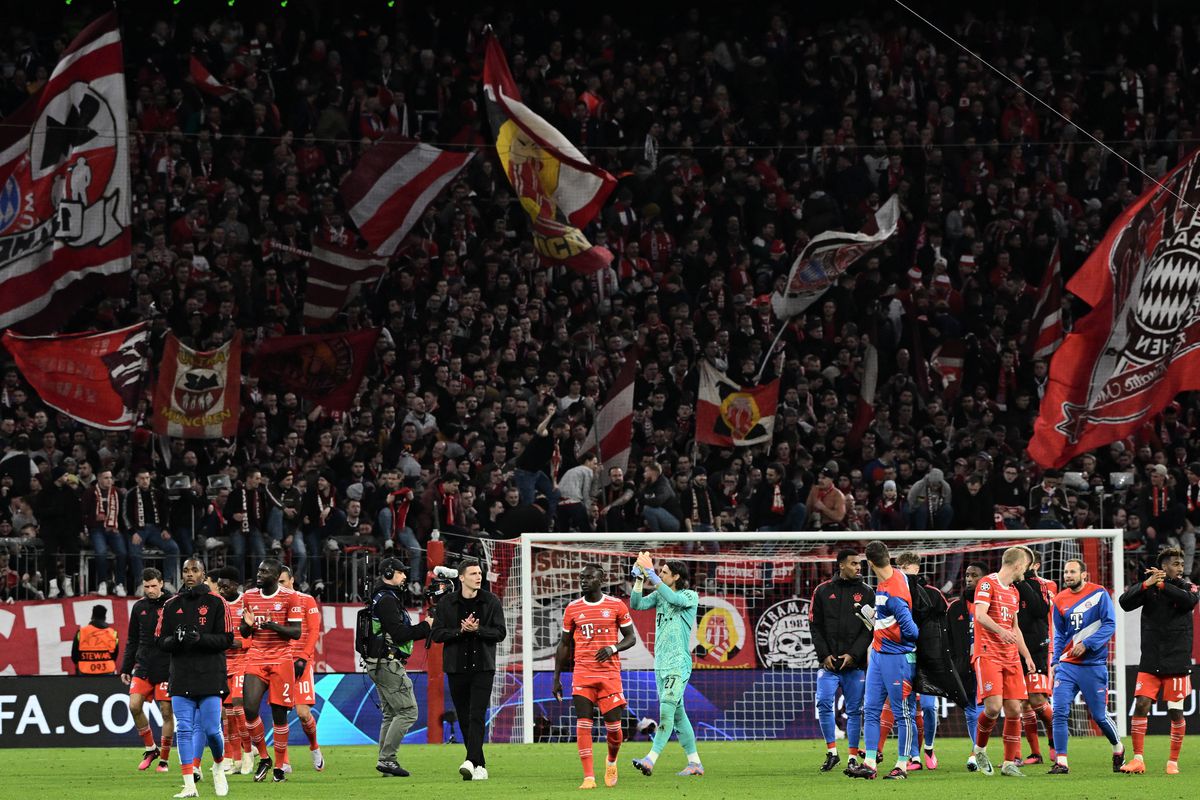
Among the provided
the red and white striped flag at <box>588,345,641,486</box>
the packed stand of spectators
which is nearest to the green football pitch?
the packed stand of spectators

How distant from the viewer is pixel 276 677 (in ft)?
58.4

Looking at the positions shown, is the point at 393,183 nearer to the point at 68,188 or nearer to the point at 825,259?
the point at 68,188

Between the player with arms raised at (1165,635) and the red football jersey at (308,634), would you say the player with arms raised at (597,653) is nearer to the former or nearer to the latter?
the red football jersey at (308,634)

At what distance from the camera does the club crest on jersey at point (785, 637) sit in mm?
23156

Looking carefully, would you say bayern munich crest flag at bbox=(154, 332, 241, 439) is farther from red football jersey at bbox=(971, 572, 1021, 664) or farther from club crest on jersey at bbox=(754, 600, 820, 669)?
red football jersey at bbox=(971, 572, 1021, 664)

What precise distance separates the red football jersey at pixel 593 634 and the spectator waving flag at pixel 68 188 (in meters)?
11.1

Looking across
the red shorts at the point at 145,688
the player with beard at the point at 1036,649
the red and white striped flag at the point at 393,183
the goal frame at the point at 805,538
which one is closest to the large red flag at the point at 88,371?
the red and white striped flag at the point at 393,183

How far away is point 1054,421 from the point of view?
22594 mm

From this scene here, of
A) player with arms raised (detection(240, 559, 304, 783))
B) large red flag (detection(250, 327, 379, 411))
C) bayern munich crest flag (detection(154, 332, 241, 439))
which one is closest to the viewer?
player with arms raised (detection(240, 559, 304, 783))

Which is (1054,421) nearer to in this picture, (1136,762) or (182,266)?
(1136,762)

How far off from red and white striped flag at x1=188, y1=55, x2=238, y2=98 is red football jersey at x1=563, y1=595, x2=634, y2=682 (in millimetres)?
18038

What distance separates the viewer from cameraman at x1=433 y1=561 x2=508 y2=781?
645 inches

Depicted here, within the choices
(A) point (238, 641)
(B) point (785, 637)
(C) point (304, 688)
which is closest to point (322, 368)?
(B) point (785, 637)

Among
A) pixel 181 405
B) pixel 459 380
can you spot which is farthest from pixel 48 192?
pixel 459 380
